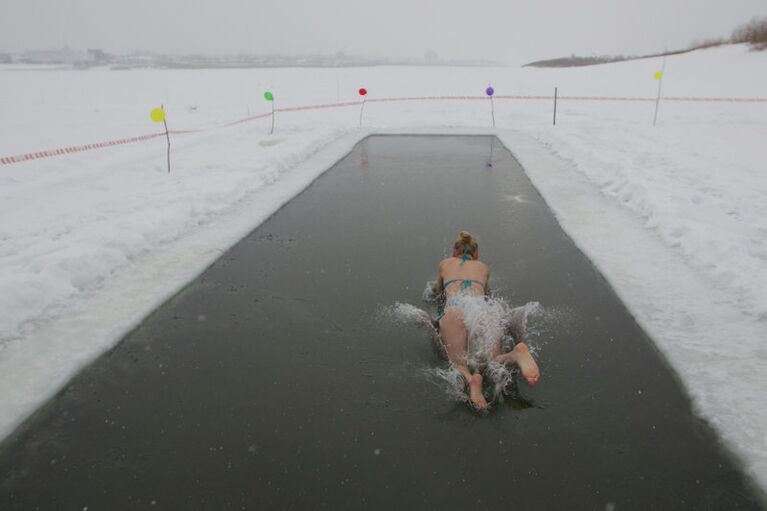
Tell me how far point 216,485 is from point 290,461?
0.47m

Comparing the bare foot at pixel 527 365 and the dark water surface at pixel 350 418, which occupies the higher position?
the bare foot at pixel 527 365

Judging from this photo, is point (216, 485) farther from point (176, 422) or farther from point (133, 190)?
point (133, 190)

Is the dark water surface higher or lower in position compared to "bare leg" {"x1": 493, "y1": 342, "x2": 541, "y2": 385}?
lower

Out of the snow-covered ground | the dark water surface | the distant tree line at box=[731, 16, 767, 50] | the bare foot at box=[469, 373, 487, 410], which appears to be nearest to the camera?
the dark water surface

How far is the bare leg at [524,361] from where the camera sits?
3.73 m

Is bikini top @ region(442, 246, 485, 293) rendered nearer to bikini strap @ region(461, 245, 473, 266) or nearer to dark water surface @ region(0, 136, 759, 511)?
bikini strap @ region(461, 245, 473, 266)

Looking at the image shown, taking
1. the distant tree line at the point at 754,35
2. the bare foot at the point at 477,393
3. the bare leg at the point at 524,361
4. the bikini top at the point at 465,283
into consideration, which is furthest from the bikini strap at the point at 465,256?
the distant tree line at the point at 754,35

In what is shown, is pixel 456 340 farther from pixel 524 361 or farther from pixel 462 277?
pixel 462 277

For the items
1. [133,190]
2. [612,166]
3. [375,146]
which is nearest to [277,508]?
[133,190]

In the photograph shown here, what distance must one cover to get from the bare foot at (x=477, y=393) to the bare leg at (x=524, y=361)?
0.33 meters

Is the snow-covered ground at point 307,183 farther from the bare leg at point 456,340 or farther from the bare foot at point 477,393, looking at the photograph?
the bare leg at point 456,340

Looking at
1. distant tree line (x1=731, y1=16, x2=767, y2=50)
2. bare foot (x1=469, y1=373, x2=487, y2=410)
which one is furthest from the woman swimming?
distant tree line (x1=731, y1=16, x2=767, y2=50)

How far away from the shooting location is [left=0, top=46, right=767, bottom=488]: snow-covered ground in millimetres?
4470

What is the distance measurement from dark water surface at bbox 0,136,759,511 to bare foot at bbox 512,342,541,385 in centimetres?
23
